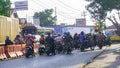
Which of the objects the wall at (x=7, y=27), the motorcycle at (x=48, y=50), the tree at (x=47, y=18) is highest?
the tree at (x=47, y=18)

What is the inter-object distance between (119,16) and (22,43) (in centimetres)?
2429

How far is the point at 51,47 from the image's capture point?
29469mm

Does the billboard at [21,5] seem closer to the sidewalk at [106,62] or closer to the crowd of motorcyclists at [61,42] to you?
the crowd of motorcyclists at [61,42]

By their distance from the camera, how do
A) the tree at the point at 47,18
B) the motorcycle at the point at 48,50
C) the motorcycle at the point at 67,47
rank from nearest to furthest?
the motorcycle at the point at 48,50
the motorcycle at the point at 67,47
the tree at the point at 47,18

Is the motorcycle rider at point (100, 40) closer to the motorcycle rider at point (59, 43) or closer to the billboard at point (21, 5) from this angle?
the motorcycle rider at point (59, 43)

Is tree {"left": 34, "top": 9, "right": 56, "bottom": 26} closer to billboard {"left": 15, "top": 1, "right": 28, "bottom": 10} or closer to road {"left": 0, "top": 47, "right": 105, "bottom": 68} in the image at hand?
billboard {"left": 15, "top": 1, "right": 28, "bottom": 10}

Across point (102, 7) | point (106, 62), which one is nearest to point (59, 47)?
point (106, 62)

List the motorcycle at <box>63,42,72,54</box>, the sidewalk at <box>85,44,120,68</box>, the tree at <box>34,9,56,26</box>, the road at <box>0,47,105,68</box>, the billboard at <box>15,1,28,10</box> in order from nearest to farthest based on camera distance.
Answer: the sidewalk at <box>85,44,120,68</box>
the road at <box>0,47,105,68</box>
the motorcycle at <box>63,42,72,54</box>
the billboard at <box>15,1,28,10</box>
the tree at <box>34,9,56,26</box>

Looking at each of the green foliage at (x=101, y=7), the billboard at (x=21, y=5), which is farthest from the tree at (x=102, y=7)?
the billboard at (x=21, y=5)

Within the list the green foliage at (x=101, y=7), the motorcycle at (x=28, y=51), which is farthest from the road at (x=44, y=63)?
the green foliage at (x=101, y=7)

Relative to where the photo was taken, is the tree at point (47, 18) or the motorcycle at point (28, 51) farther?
the tree at point (47, 18)

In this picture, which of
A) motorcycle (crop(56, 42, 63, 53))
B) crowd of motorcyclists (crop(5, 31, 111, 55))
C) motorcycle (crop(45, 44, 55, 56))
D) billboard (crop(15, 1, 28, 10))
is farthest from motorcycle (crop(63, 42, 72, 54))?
billboard (crop(15, 1, 28, 10))

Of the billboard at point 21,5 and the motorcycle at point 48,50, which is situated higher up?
the billboard at point 21,5

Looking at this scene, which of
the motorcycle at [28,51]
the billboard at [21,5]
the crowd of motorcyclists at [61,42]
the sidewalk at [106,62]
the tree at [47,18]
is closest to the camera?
the sidewalk at [106,62]
